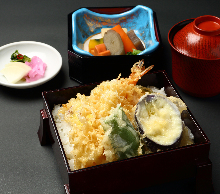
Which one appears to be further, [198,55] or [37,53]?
[37,53]

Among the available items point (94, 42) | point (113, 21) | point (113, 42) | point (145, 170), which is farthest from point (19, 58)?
point (145, 170)

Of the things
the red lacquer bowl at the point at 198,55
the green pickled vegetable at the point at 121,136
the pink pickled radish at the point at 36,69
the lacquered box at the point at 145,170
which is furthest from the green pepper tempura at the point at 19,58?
the green pickled vegetable at the point at 121,136

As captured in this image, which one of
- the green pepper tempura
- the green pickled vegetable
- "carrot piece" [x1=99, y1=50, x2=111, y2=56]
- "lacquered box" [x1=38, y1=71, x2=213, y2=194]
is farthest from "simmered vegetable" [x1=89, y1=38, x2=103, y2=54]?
the green pickled vegetable

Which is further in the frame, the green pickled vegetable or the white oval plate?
the white oval plate

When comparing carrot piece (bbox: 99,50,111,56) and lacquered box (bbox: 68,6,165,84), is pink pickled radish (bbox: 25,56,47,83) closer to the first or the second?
lacquered box (bbox: 68,6,165,84)

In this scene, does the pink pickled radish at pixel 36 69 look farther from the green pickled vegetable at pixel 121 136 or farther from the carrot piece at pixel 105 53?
the green pickled vegetable at pixel 121 136

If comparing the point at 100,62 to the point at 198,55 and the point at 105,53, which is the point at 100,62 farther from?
the point at 198,55

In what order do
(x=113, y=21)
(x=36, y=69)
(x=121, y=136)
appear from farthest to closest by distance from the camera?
(x=113, y=21)
(x=36, y=69)
(x=121, y=136)
